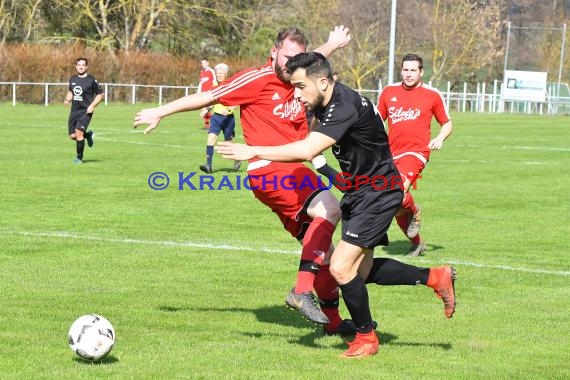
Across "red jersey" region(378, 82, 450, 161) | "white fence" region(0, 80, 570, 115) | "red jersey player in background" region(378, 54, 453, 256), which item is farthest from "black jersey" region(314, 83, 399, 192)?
"white fence" region(0, 80, 570, 115)

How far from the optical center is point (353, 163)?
276 inches

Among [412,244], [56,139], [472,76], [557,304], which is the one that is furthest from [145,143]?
[472,76]

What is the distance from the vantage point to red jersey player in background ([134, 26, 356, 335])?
24.6 feet

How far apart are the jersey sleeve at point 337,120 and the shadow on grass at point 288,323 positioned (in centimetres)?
155

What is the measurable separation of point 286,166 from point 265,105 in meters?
0.51

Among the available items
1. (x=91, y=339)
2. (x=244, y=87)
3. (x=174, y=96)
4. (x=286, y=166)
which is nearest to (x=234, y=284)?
(x=286, y=166)

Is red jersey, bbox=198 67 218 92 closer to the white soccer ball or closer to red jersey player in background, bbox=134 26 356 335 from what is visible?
red jersey player in background, bbox=134 26 356 335

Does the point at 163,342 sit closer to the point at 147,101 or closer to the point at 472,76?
the point at 147,101

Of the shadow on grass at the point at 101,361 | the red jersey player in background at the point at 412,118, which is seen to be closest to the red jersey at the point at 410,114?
the red jersey player in background at the point at 412,118

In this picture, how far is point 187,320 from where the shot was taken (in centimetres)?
779

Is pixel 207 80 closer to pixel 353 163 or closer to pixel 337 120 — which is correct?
pixel 353 163

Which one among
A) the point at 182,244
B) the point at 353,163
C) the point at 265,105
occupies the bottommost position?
the point at 182,244

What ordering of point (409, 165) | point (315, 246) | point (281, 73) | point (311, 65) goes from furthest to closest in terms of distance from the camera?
point (409, 165)
point (281, 73)
point (315, 246)
point (311, 65)

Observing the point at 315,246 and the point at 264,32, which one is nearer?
the point at 315,246
